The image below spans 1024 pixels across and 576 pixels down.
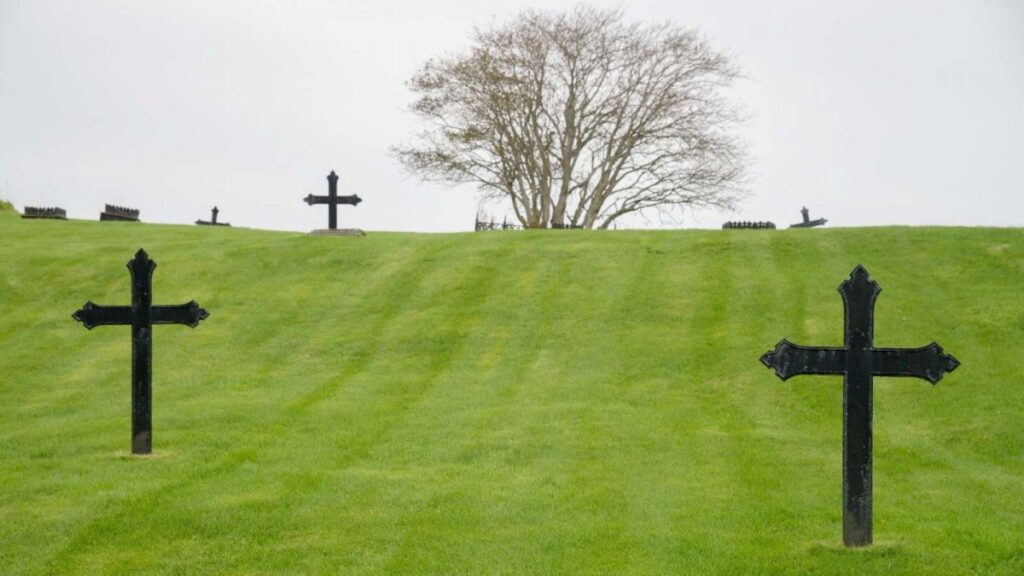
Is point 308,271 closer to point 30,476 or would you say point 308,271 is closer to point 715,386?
point 715,386

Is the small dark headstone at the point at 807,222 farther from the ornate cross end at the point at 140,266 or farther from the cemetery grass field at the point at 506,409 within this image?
the ornate cross end at the point at 140,266

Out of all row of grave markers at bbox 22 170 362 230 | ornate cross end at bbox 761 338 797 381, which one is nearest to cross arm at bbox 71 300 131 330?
ornate cross end at bbox 761 338 797 381

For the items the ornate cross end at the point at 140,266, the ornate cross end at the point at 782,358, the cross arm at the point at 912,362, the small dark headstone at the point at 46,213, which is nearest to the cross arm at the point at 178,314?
the ornate cross end at the point at 140,266

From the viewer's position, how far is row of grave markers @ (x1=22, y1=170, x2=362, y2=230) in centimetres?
3484

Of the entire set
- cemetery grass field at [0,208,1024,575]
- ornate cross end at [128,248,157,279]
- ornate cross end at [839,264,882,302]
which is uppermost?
ornate cross end at [128,248,157,279]

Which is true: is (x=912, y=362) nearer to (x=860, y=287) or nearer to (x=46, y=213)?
(x=860, y=287)

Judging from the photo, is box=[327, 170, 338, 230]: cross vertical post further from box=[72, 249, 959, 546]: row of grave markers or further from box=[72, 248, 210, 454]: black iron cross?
box=[72, 249, 959, 546]: row of grave markers

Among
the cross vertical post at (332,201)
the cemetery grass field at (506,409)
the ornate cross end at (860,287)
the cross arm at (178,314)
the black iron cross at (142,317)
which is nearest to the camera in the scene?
the ornate cross end at (860,287)

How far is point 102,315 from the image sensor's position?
16.3 m

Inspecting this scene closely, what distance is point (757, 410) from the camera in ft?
61.1

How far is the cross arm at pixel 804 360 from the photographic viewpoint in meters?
10.5

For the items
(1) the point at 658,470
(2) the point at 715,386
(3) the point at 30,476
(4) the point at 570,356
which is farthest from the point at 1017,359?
(3) the point at 30,476

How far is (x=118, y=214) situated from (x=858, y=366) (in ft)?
135

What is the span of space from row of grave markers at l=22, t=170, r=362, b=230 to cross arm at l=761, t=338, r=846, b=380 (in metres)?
25.4
